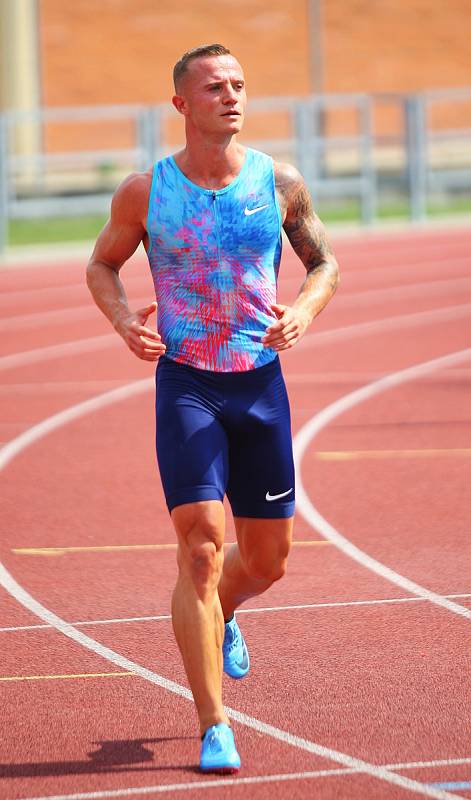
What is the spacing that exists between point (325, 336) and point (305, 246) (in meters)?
10.3

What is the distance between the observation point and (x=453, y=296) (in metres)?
18.6

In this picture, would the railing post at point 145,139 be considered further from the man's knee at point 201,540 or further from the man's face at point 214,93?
the man's knee at point 201,540

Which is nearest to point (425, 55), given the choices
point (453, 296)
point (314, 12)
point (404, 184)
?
point (314, 12)

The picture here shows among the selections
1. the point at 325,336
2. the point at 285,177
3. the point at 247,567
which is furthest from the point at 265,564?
the point at 325,336

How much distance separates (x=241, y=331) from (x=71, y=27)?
4839 centimetres

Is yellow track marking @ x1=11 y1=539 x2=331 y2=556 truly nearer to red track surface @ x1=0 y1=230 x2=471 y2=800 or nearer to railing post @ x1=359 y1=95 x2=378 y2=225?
red track surface @ x1=0 y1=230 x2=471 y2=800

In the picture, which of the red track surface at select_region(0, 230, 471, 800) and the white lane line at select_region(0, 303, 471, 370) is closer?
the red track surface at select_region(0, 230, 471, 800)

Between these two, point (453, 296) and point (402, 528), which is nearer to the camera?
point (402, 528)

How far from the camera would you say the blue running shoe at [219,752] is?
15.5 ft

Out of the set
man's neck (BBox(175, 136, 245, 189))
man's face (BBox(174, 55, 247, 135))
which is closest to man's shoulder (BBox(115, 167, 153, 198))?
man's neck (BBox(175, 136, 245, 189))

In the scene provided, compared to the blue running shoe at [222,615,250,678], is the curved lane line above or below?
below

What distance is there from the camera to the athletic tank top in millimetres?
5180

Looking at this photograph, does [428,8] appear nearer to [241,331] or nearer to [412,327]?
[412,327]

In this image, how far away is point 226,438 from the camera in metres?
5.25
